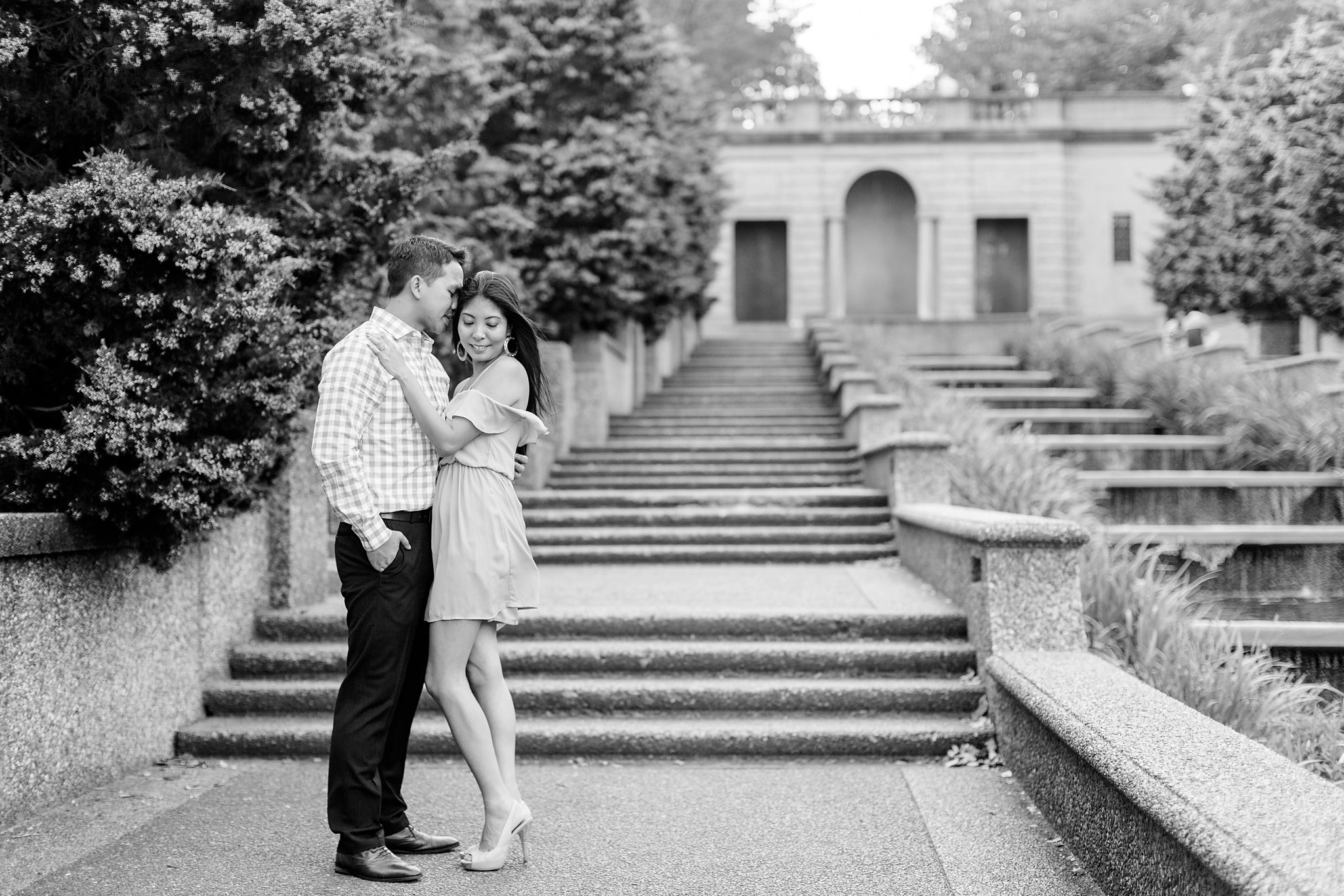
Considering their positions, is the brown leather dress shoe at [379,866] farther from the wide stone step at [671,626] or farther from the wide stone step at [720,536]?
the wide stone step at [720,536]

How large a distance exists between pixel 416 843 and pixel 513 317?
6.48ft

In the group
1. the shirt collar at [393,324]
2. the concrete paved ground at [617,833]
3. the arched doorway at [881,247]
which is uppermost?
the arched doorway at [881,247]

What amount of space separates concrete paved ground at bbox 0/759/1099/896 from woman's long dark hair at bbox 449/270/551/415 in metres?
1.72

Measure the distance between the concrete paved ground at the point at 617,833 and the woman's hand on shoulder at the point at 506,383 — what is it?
5.54 ft

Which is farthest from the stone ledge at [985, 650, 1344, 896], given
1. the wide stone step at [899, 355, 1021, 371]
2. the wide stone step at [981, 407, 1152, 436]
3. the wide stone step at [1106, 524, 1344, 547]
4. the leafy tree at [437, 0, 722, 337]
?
the wide stone step at [899, 355, 1021, 371]

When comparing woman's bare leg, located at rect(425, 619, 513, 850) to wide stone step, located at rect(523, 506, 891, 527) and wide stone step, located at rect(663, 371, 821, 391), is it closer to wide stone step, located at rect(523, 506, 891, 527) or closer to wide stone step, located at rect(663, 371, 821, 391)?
wide stone step, located at rect(523, 506, 891, 527)

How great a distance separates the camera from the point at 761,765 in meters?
5.70

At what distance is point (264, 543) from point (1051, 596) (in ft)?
14.5

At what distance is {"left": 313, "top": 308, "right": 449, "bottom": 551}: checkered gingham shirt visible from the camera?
3.94 metres

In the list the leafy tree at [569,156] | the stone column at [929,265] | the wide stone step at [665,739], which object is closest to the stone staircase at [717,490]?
the leafy tree at [569,156]

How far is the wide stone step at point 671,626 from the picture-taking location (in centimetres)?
680

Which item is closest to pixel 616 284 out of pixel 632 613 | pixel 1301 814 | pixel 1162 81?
pixel 632 613

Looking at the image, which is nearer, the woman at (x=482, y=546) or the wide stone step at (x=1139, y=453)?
the woman at (x=482, y=546)

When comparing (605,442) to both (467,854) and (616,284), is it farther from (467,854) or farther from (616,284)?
(467,854)
